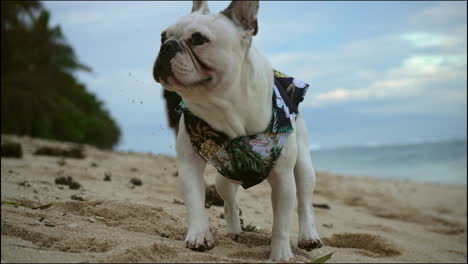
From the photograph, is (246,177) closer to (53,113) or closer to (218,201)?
(218,201)

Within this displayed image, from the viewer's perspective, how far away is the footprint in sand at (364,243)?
5383 millimetres

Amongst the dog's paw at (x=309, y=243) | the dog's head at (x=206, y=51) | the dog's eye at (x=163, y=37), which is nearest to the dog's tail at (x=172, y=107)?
the dog's eye at (x=163, y=37)

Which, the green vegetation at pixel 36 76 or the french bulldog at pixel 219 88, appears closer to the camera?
the french bulldog at pixel 219 88

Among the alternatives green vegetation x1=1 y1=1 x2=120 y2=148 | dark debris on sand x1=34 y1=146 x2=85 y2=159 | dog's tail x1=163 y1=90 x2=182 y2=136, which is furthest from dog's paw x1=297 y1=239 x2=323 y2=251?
green vegetation x1=1 y1=1 x2=120 y2=148

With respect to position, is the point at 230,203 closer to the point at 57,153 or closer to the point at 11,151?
the point at 11,151

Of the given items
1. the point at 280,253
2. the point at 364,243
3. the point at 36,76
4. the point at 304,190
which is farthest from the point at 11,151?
the point at 36,76

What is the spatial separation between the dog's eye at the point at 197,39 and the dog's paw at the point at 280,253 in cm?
141

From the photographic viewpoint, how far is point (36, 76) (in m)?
22.3

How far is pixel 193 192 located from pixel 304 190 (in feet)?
3.53

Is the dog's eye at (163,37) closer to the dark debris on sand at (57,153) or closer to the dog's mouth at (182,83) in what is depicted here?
the dog's mouth at (182,83)

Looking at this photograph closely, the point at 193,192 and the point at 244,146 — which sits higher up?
the point at 244,146

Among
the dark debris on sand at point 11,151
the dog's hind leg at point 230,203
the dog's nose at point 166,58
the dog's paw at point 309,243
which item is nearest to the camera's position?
the dog's nose at point 166,58

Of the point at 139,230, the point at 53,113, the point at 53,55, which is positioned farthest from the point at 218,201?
the point at 53,55

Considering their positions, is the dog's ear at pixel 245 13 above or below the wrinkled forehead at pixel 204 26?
above
